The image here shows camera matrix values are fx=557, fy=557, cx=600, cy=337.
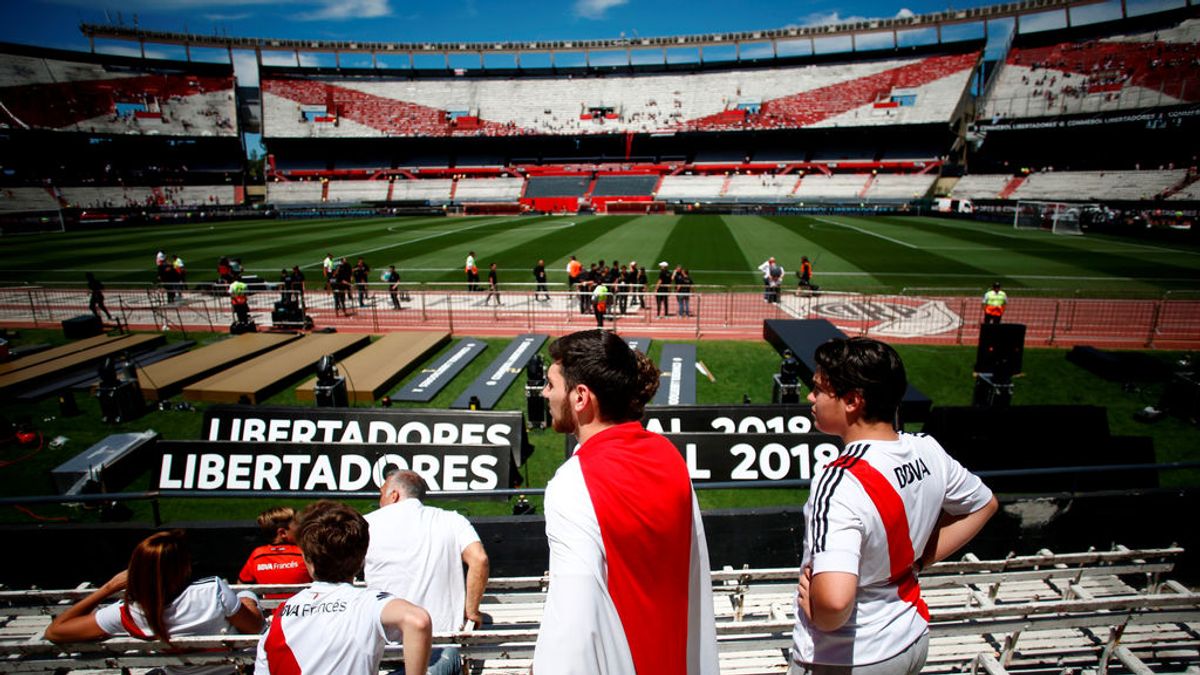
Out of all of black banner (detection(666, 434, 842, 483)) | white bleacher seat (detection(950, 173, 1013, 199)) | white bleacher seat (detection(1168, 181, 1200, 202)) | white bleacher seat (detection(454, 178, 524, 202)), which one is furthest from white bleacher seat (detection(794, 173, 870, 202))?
black banner (detection(666, 434, 842, 483))

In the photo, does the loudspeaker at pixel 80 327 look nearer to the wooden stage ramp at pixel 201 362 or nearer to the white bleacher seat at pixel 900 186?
the wooden stage ramp at pixel 201 362

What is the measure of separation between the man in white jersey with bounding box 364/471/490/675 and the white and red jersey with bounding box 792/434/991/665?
71.8 inches

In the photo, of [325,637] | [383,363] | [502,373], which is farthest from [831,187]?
[325,637]

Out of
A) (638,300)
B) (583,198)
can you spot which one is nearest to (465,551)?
(638,300)

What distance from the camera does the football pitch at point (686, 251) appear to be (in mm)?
23266

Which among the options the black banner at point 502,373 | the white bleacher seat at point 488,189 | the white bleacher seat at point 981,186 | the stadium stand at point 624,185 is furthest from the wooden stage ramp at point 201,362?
the white bleacher seat at point 981,186

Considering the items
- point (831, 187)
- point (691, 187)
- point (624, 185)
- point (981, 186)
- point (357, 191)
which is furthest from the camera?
point (357, 191)

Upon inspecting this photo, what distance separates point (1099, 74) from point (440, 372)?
7132 cm

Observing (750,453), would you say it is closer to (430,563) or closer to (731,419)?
(731,419)

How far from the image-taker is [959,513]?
A: 2.45m

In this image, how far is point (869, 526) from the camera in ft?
6.73

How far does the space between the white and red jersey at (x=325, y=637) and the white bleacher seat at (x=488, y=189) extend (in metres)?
64.5

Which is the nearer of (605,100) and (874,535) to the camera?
(874,535)

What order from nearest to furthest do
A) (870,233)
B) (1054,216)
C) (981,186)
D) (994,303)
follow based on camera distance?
(994,303) → (870,233) → (1054,216) → (981,186)
